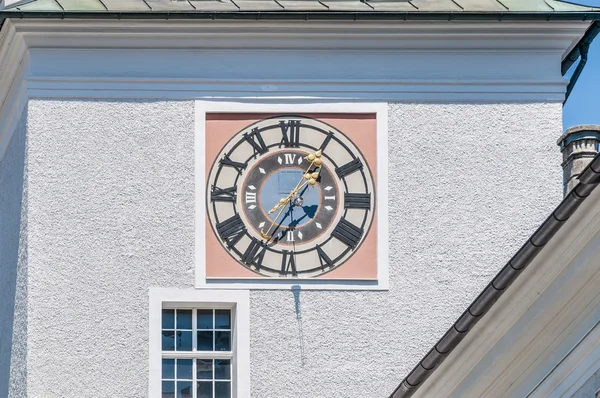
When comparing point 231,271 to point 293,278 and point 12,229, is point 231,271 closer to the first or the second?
point 293,278

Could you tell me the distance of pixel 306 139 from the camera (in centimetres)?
2478

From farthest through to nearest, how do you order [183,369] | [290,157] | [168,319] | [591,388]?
[290,157] < [168,319] < [183,369] < [591,388]

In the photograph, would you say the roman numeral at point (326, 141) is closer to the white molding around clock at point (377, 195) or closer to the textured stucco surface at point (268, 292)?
the white molding around clock at point (377, 195)

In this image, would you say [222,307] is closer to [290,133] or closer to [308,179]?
[308,179]

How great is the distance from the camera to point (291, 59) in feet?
82.5

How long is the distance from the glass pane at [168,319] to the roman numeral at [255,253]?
0.97 m

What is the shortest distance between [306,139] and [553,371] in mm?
7983

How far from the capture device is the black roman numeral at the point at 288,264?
2438cm

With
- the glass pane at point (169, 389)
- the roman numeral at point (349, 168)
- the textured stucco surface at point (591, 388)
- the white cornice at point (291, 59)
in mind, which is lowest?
the textured stucco surface at point (591, 388)

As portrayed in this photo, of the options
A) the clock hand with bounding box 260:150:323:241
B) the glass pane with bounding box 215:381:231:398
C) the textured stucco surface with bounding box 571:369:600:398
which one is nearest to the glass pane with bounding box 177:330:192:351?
the glass pane with bounding box 215:381:231:398

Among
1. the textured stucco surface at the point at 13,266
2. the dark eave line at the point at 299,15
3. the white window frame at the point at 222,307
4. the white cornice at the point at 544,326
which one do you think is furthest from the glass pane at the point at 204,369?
the white cornice at the point at 544,326

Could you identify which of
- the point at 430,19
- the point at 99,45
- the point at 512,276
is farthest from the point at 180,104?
the point at 512,276

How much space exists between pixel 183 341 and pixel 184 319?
243 millimetres

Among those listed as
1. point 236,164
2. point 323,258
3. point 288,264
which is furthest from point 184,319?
point 236,164
